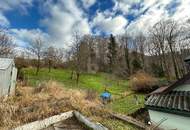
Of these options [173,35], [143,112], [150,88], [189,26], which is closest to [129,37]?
[173,35]

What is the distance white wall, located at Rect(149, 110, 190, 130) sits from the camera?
14.1ft

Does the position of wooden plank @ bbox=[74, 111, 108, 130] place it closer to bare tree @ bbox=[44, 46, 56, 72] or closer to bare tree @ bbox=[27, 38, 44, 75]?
bare tree @ bbox=[27, 38, 44, 75]

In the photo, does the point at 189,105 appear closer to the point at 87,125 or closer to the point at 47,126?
the point at 87,125

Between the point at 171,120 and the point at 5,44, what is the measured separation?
21.8 m

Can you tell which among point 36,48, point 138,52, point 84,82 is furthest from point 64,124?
point 138,52

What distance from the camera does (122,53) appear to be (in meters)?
43.3

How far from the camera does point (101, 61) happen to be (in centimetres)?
4228

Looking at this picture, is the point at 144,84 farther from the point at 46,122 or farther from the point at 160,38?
the point at 46,122

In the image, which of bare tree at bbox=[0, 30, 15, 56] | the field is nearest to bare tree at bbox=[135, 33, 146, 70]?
the field

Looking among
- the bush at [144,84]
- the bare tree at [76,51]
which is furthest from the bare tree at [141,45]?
the bare tree at [76,51]

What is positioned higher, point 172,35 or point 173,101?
point 172,35

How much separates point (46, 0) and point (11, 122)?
6932 millimetres

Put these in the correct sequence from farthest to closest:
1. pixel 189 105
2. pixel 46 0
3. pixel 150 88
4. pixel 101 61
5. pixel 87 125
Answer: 1. pixel 101 61
2. pixel 150 88
3. pixel 46 0
4. pixel 87 125
5. pixel 189 105

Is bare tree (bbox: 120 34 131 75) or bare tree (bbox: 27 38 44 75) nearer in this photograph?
bare tree (bbox: 27 38 44 75)
